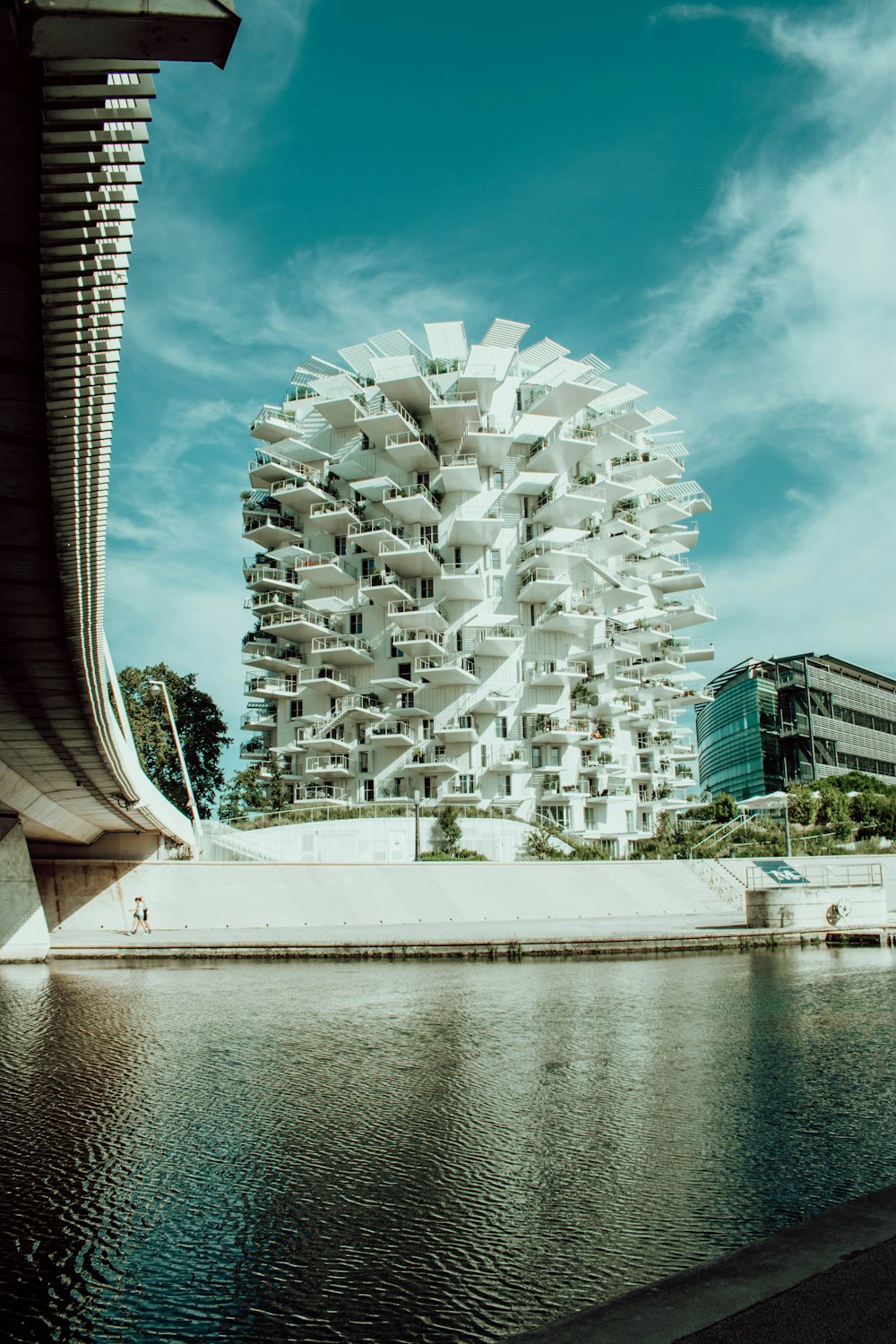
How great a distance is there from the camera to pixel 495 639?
59.6m

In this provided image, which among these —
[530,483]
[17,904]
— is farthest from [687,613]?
[17,904]

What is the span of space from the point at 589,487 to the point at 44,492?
58.3 m

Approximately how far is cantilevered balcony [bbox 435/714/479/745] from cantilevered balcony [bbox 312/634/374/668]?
6.84m

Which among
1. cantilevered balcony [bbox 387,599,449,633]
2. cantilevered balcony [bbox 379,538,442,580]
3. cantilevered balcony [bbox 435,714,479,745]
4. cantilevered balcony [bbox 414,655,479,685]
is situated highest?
cantilevered balcony [bbox 379,538,442,580]

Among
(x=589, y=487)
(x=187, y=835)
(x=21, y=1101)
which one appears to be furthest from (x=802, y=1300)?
(x=589, y=487)

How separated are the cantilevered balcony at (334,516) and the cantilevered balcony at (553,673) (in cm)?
1532

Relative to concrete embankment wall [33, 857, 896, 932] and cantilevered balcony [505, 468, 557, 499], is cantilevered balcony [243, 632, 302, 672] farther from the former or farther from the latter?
concrete embankment wall [33, 857, 896, 932]

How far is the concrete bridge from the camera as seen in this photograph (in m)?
3.93

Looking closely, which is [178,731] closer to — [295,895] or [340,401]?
[340,401]

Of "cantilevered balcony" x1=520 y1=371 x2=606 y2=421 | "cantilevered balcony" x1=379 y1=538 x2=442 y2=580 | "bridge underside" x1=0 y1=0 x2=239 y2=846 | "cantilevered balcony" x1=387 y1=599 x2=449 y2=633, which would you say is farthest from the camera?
"cantilevered balcony" x1=520 y1=371 x2=606 y2=421

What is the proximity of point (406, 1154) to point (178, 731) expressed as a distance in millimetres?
63416

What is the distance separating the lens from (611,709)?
6322cm

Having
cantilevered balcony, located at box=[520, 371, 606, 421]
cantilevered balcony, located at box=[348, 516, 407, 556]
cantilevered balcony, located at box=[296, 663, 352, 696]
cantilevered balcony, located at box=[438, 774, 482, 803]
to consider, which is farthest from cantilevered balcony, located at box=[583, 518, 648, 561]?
cantilevered balcony, located at box=[296, 663, 352, 696]

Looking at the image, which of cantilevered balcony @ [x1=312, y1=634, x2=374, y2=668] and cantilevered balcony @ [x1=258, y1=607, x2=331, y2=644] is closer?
cantilevered balcony @ [x1=312, y1=634, x2=374, y2=668]
